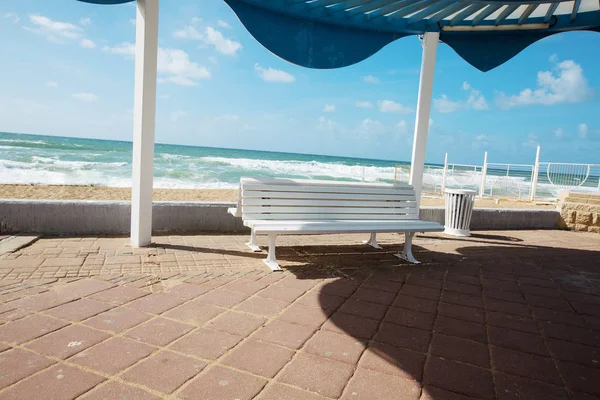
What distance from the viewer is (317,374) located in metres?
2.16

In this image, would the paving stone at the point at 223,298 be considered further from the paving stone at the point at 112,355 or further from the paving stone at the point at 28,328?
the paving stone at the point at 28,328

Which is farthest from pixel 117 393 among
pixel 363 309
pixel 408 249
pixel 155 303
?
pixel 408 249

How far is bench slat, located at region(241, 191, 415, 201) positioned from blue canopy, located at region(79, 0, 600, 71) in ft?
5.47

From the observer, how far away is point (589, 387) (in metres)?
2.19

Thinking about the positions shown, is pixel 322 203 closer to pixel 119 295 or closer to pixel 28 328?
pixel 119 295

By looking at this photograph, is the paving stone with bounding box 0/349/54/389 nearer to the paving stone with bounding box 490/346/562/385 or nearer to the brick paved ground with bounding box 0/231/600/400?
the brick paved ground with bounding box 0/231/600/400

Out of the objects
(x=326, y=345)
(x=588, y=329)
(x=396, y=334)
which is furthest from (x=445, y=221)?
(x=326, y=345)

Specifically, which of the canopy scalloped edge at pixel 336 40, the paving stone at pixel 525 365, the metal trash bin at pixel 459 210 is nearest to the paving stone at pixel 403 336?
the paving stone at pixel 525 365

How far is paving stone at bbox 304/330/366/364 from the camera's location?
237cm

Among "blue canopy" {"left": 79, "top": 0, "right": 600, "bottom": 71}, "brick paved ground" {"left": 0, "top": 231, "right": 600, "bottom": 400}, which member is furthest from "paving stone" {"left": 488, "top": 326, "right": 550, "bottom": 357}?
"blue canopy" {"left": 79, "top": 0, "right": 600, "bottom": 71}

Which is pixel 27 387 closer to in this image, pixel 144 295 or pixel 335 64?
pixel 144 295

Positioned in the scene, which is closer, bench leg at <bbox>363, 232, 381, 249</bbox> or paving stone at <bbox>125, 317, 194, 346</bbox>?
paving stone at <bbox>125, 317, 194, 346</bbox>

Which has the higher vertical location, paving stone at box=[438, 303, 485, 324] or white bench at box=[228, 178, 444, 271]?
white bench at box=[228, 178, 444, 271]

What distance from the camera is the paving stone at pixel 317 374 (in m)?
2.03
